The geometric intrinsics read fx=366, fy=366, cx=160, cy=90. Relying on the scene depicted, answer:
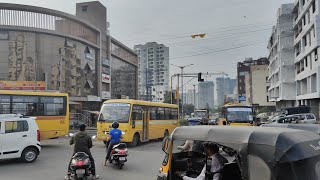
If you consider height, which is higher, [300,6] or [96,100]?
[300,6]

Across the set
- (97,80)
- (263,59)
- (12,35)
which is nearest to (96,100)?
(97,80)

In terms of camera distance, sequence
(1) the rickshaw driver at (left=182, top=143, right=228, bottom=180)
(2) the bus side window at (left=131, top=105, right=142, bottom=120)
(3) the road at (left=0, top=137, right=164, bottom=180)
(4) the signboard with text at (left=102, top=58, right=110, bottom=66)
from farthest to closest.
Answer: (4) the signboard with text at (left=102, top=58, right=110, bottom=66)
(2) the bus side window at (left=131, top=105, right=142, bottom=120)
(3) the road at (left=0, top=137, right=164, bottom=180)
(1) the rickshaw driver at (left=182, top=143, right=228, bottom=180)

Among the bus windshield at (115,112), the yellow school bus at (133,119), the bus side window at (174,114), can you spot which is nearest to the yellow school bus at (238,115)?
the bus side window at (174,114)

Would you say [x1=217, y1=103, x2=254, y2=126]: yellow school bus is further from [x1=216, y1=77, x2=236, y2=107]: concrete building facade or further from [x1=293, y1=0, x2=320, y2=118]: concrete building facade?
[x1=216, y1=77, x2=236, y2=107]: concrete building facade

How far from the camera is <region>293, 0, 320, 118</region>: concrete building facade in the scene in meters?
40.5

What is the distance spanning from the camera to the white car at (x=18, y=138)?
13312mm

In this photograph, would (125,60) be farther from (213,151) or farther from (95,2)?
(213,151)

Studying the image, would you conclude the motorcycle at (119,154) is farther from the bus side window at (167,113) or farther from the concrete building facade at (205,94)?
the concrete building facade at (205,94)

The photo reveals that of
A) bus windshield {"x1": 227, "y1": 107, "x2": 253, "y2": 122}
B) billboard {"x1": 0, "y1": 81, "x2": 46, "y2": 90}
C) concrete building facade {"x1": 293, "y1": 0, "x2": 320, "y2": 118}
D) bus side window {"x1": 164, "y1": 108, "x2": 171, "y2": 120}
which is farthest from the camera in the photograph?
billboard {"x1": 0, "y1": 81, "x2": 46, "y2": 90}

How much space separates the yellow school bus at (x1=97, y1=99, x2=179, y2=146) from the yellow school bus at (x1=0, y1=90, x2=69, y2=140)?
8.61 feet

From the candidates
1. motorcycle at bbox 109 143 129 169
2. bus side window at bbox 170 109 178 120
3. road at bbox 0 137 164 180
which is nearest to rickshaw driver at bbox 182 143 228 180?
road at bbox 0 137 164 180

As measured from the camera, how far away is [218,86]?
409 ft

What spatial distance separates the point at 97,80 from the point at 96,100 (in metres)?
3.93

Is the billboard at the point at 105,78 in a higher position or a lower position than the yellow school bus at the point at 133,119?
higher
